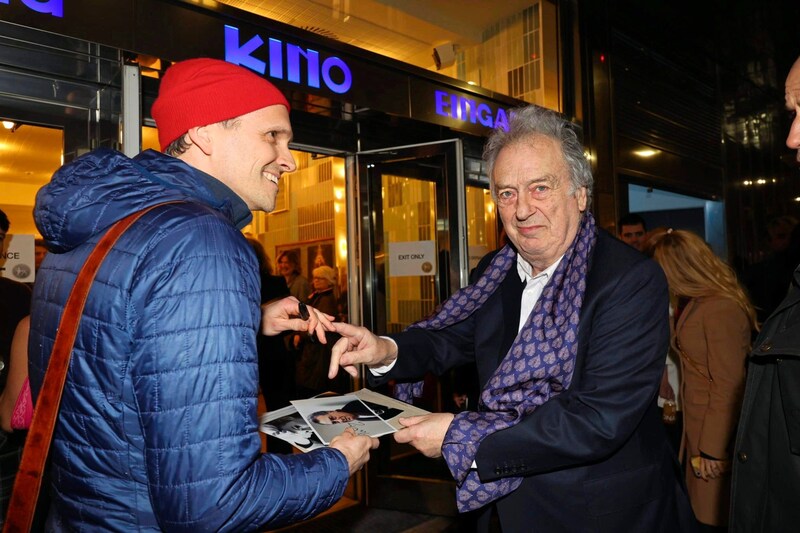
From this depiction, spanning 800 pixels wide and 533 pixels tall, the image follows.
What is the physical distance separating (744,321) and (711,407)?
48cm

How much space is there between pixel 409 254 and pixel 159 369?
3657 millimetres

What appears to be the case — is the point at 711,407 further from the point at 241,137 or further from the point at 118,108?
the point at 118,108

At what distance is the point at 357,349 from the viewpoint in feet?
6.44

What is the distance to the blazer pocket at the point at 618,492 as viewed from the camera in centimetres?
156

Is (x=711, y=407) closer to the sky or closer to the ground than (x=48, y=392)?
closer to the ground

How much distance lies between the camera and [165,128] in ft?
4.32

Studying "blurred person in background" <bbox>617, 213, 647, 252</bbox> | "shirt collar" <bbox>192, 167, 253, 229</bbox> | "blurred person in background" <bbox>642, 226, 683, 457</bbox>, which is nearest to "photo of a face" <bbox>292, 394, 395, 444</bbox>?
"shirt collar" <bbox>192, 167, 253, 229</bbox>

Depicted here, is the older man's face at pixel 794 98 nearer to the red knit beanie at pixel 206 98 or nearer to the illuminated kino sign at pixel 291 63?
the red knit beanie at pixel 206 98

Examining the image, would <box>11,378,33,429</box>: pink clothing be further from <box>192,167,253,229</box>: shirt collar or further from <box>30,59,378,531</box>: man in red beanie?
<box>192,167,253,229</box>: shirt collar

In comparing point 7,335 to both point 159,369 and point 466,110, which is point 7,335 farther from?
point 466,110

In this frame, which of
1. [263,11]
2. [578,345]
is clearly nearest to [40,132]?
[263,11]

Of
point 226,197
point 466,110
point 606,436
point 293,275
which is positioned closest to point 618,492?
point 606,436

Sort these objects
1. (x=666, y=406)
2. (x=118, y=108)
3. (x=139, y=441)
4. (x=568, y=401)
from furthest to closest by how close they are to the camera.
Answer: (x=666, y=406)
(x=118, y=108)
(x=568, y=401)
(x=139, y=441)

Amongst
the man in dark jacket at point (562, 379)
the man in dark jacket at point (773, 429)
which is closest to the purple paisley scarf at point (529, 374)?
the man in dark jacket at point (562, 379)
